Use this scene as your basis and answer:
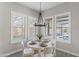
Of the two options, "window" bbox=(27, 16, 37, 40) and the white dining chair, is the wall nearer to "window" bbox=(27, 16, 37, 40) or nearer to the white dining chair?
"window" bbox=(27, 16, 37, 40)

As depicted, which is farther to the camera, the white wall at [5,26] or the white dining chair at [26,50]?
the white dining chair at [26,50]

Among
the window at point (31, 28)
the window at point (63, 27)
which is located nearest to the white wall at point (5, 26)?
the window at point (31, 28)

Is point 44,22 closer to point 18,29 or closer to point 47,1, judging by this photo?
point 47,1

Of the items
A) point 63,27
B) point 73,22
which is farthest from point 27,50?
point 73,22

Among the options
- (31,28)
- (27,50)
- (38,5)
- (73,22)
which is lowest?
(27,50)

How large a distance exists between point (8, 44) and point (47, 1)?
1304 millimetres

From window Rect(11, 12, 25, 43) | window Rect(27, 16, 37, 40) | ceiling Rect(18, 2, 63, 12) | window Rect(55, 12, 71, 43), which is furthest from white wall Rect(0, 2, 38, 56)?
window Rect(55, 12, 71, 43)

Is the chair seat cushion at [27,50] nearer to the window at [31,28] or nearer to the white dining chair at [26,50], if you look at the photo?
the white dining chair at [26,50]

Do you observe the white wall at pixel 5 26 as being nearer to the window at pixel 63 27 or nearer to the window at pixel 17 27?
the window at pixel 17 27

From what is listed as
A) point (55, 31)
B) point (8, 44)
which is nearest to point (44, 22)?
point (55, 31)

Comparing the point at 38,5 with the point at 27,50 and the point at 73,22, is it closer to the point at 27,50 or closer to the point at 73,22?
the point at 73,22

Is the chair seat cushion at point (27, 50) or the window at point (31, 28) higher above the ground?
the window at point (31, 28)

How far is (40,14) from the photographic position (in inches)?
79.0

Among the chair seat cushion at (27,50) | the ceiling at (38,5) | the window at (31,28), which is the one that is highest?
the ceiling at (38,5)
